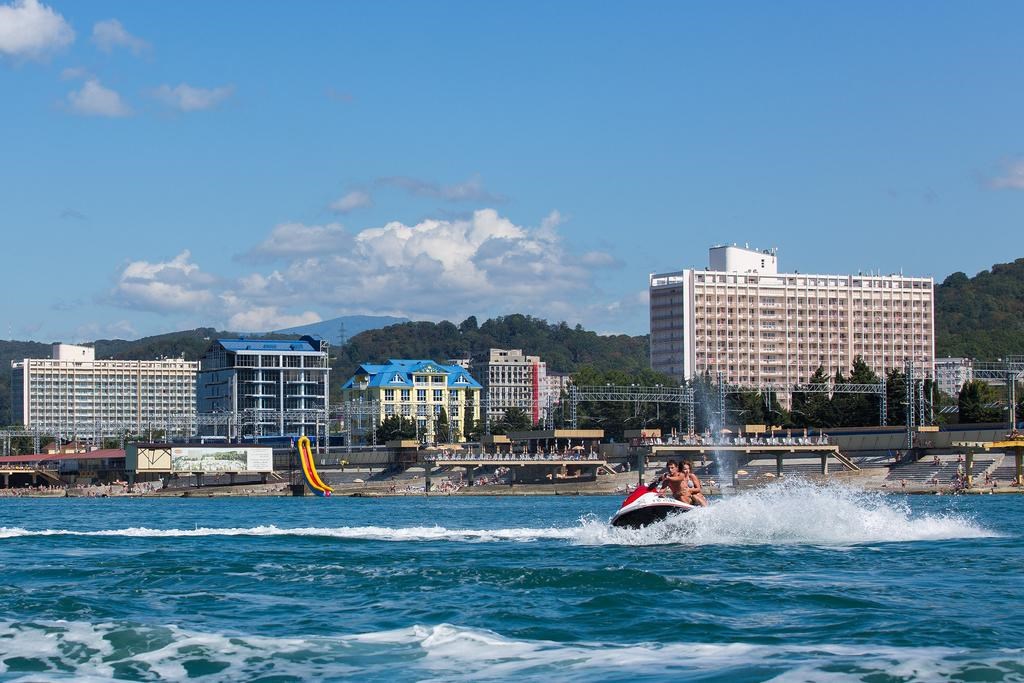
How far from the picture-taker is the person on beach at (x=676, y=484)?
43.9m

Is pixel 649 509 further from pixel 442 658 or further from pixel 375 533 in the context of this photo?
pixel 442 658

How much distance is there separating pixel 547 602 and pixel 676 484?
545 inches

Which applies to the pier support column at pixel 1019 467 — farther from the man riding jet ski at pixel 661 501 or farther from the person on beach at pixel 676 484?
the person on beach at pixel 676 484

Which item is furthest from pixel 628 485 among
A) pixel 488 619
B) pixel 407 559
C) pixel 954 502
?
pixel 488 619

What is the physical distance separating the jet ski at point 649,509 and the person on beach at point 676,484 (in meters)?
0.36

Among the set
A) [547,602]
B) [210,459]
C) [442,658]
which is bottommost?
[210,459]

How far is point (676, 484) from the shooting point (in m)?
44.0

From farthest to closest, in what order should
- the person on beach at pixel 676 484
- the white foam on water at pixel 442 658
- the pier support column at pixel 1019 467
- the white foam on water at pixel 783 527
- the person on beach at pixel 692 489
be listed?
1. the pier support column at pixel 1019 467
2. the person on beach at pixel 692 489
3. the person on beach at pixel 676 484
4. the white foam on water at pixel 783 527
5. the white foam on water at pixel 442 658

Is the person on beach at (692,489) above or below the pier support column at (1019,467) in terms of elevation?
above

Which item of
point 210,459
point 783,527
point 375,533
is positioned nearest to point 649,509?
point 783,527

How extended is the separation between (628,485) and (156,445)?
50.9 meters

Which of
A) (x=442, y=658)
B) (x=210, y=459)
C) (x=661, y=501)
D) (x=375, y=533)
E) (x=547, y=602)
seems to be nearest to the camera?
(x=442, y=658)

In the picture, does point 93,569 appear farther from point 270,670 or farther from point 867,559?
point 867,559

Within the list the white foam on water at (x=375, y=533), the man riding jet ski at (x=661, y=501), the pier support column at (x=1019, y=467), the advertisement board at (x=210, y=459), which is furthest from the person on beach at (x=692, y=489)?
the advertisement board at (x=210, y=459)
